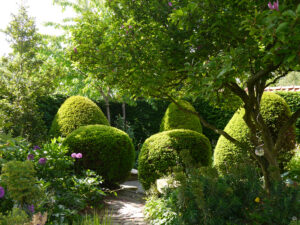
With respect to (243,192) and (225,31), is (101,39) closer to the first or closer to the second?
(225,31)

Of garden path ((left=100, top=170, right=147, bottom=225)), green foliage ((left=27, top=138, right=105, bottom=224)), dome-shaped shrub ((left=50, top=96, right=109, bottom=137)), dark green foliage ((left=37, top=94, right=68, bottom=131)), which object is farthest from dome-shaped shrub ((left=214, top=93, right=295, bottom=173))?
dark green foliage ((left=37, top=94, right=68, bottom=131))

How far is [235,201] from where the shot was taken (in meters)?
2.80

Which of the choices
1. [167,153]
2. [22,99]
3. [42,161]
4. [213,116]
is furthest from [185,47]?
[213,116]

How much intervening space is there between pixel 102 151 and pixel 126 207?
4.30 feet

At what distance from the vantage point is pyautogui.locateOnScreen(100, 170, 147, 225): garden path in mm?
4379

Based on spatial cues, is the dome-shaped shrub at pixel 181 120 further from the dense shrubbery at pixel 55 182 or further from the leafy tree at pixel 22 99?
the dense shrubbery at pixel 55 182

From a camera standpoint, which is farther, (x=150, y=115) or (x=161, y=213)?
(x=150, y=115)

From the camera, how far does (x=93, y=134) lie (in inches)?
236

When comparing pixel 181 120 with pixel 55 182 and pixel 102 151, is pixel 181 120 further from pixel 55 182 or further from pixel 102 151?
pixel 55 182

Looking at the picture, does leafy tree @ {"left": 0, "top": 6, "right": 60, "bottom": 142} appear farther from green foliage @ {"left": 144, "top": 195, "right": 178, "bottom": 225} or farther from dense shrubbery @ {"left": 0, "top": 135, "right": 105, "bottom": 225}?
green foliage @ {"left": 144, "top": 195, "right": 178, "bottom": 225}

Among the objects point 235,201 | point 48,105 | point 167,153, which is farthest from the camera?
point 48,105

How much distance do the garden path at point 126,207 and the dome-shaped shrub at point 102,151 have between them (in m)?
0.45

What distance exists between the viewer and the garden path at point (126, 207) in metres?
4.38

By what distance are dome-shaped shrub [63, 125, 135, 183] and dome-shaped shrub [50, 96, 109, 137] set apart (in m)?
0.62
